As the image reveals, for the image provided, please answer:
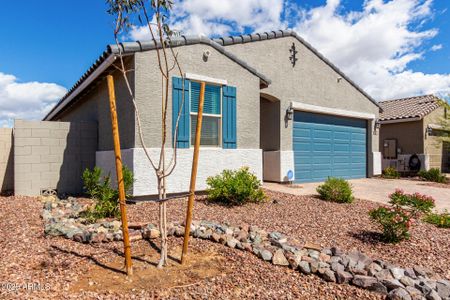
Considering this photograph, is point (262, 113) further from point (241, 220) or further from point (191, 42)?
point (241, 220)

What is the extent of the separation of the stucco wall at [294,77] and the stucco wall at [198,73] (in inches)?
58.6

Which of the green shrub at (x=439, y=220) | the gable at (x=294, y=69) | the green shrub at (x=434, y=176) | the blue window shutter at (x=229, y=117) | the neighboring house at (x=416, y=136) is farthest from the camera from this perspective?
the neighboring house at (x=416, y=136)

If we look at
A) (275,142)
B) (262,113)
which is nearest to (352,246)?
(275,142)

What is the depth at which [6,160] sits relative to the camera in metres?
7.71

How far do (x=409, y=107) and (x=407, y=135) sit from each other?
2101 millimetres

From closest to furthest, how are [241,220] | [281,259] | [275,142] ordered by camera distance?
[281,259]
[241,220]
[275,142]

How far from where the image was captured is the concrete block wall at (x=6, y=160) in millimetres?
7676

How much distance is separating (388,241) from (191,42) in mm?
5872

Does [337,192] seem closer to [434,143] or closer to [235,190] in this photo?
[235,190]

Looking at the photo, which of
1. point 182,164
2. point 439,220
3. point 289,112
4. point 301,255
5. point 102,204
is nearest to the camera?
point 301,255

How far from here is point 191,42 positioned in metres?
7.18

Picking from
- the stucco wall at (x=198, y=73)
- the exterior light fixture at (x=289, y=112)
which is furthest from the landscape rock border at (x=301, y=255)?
the exterior light fixture at (x=289, y=112)

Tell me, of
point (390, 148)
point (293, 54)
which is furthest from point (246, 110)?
point (390, 148)

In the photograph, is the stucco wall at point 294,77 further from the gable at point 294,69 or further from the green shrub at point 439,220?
the green shrub at point 439,220
